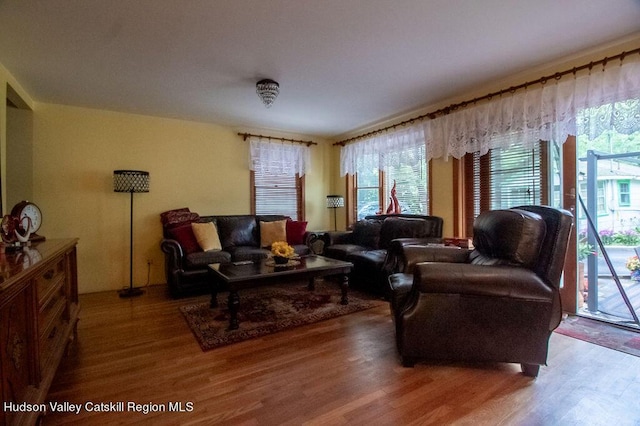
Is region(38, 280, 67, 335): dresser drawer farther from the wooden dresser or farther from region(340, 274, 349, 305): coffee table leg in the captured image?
region(340, 274, 349, 305): coffee table leg

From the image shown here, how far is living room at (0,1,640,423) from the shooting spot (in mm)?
2898

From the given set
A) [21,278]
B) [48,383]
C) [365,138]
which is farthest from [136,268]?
[365,138]

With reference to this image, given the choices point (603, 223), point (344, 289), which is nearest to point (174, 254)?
point (344, 289)

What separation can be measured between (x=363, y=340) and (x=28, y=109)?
433cm

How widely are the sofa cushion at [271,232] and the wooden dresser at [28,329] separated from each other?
256 cm

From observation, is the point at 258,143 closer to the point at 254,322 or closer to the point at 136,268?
the point at 136,268

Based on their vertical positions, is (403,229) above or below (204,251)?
above

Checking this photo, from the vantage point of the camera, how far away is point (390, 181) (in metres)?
4.71

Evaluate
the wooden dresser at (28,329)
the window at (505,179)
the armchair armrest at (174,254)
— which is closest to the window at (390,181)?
the window at (505,179)

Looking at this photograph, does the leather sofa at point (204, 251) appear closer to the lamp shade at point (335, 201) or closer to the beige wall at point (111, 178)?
the beige wall at point (111, 178)

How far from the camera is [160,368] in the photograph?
1967 mm

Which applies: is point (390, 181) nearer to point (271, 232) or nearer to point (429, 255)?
point (271, 232)

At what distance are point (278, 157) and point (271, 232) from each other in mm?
1364

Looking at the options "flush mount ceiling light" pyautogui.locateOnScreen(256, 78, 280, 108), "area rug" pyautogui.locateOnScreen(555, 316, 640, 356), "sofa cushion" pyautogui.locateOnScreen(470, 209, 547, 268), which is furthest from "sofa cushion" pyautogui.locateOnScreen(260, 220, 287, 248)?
"area rug" pyautogui.locateOnScreen(555, 316, 640, 356)
